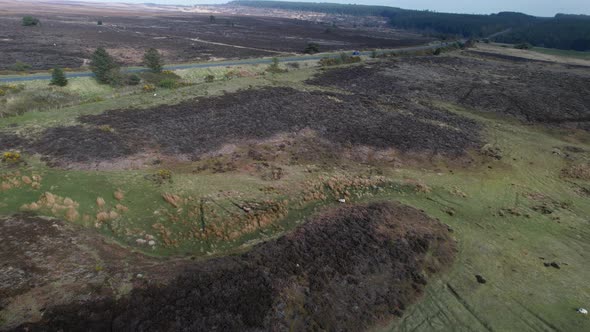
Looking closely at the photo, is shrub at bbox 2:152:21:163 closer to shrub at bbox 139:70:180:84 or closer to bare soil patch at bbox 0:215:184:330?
bare soil patch at bbox 0:215:184:330

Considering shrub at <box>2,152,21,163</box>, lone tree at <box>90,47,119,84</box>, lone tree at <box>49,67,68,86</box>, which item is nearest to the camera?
shrub at <box>2,152,21,163</box>

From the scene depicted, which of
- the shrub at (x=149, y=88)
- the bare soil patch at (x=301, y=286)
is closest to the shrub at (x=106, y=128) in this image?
the shrub at (x=149, y=88)

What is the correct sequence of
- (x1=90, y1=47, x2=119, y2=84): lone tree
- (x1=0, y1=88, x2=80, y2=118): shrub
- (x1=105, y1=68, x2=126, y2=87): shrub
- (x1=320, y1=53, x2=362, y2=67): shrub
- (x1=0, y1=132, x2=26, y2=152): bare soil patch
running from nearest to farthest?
(x1=0, y1=132, x2=26, y2=152): bare soil patch → (x1=0, y1=88, x2=80, y2=118): shrub → (x1=90, y1=47, x2=119, y2=84): lone tree → (x1=105, y1=68, x2=126, y2=87): shrub → (x1=320, y1=53, x2=362, y2=67): shrub

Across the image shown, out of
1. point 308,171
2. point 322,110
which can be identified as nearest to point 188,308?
point 308,171

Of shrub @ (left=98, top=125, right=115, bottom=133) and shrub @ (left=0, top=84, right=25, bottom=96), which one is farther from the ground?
shrub @ (left=0, top=84, right=25, bottom=96)

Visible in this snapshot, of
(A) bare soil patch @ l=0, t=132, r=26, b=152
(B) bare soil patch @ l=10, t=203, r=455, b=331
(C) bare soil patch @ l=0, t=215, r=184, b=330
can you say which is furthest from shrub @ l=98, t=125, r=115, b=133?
(B) bare soil patch @ l=10, t=203, r=455, b=331

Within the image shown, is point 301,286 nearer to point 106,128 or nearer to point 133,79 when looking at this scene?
point 106,128

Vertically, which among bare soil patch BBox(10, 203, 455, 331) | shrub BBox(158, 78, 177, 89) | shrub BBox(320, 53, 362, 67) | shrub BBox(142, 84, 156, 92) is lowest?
bare soil patch BBox(10, 203, 455, 331)

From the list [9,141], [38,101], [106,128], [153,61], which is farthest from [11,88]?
[153,61]

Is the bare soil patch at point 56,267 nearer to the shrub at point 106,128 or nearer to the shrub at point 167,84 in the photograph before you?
the shrub at point 106,128
